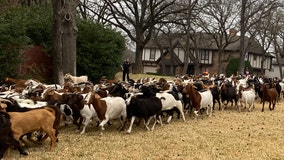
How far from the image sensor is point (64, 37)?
709 inches

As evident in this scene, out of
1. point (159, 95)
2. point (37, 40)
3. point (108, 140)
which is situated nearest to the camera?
point (108, 140)

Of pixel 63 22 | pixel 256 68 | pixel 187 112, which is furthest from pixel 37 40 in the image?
pixel 256 68

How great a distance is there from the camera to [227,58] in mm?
60719

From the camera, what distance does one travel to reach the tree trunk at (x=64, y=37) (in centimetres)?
1762

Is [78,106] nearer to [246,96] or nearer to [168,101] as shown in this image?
[168,101]

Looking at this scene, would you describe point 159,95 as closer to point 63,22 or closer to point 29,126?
point 29,126

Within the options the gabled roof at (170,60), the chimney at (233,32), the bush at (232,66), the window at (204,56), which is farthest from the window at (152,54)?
the bush at (232,66)

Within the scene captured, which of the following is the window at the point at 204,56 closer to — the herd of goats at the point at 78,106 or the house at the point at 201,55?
the house at the point at 201,55

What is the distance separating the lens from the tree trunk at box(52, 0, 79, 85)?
57.8 ft

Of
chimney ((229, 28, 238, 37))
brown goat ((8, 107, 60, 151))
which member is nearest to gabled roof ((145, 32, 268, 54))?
chimney ((229, 28, 238, 37))

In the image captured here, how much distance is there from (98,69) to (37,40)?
3.72 metres

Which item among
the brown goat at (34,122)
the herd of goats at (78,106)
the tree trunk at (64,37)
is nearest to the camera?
the brown goat at (34,122)

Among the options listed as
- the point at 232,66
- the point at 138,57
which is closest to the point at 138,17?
the point at 138,57

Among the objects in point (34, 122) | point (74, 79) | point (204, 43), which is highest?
point (204, 43)
